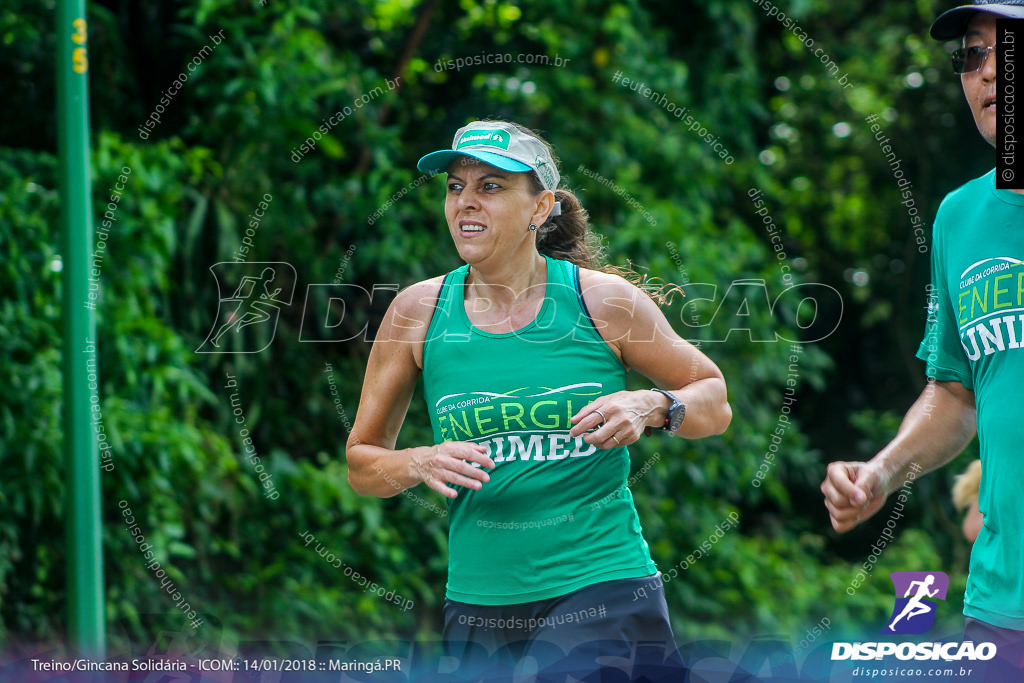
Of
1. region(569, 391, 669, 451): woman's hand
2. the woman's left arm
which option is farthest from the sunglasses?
region(569, 391, 669, 451): woman's hand

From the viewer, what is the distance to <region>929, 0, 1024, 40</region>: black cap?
80.4 inches

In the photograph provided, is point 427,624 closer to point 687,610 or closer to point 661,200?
A: point 687,610

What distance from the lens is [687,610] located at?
5.86 m

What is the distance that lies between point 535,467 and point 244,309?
10.0ft

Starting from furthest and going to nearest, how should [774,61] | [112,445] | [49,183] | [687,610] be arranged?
[774,61]
[687,610]
[49,183]
[112,445]

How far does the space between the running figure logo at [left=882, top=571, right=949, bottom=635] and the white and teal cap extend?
4.35 feet

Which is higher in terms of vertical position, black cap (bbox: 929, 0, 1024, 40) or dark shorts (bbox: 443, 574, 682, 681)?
black cap (bbox: 929, 0, 1024, 40)

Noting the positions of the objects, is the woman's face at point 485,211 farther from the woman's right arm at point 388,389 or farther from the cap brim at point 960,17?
the cap brim at point 960,17

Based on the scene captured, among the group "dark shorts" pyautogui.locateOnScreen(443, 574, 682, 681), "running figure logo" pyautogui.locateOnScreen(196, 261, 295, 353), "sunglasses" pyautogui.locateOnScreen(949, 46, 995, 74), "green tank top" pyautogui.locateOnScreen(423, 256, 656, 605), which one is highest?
"sunglasses" pyautogui.locateOnScreen(949, 46, 995, 74)

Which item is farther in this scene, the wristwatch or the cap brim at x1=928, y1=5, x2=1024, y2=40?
the wristwatch

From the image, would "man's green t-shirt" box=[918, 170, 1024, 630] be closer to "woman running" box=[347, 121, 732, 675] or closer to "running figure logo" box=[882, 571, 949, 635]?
"running figure logo" box=[882, 571, 949, 635]

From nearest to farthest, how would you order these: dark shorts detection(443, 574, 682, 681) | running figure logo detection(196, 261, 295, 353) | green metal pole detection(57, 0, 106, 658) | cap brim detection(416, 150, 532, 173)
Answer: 1. dark shorts detection(443, 574, 682, 681)
2. cap brim detection(416, 150, 532, 173)
3. green metal pole detection(57, 0, 106, 658)
4. running figure logo detection(196, 261, 295, 353)

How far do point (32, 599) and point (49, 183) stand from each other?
1.77 m

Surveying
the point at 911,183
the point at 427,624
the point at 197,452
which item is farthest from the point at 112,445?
the point at 911,183
